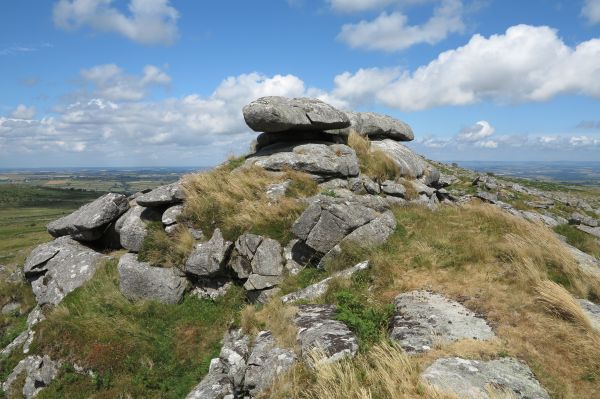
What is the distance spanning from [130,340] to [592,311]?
Answer: 13.4m

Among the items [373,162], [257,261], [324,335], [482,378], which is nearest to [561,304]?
[482,378]

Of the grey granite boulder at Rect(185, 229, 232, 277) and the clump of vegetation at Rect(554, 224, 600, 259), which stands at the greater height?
the grey granite boulder at Rect(185, 229, 232, 277)

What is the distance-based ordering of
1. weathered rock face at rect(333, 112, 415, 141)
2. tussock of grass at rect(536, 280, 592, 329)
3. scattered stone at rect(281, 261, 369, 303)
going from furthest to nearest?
weathered rock face at rect(333, 112, 415, 141) → scattered stone at rect(281, 261, 369, 303) → tussock of grass at rect(536, 280, 592, 329)

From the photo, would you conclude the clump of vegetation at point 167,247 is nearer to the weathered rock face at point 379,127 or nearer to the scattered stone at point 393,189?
the scattered stone at point 393,189

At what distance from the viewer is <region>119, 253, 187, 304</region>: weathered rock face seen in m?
15.4

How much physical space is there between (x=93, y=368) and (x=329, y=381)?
30.1 feet

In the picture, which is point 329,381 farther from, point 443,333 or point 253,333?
point 253,333

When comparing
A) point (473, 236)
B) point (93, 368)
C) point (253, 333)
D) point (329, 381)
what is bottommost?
point (93, 368)

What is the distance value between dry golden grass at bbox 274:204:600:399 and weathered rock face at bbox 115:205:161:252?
9.91 meters

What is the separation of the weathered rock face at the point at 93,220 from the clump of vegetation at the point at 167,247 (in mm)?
3625

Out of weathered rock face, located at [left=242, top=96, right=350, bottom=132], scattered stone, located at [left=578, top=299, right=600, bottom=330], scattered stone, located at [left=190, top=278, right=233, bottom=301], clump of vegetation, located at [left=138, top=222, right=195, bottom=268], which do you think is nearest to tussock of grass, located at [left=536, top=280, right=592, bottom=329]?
scattered stone, located at [left=578, top=299, right=600, bottom=330]

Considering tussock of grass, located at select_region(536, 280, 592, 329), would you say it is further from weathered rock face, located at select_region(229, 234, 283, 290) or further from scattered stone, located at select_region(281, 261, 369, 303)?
weathered rock face, located at select_region(229, 234, 283, 290)

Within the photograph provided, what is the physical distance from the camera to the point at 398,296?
1093cm

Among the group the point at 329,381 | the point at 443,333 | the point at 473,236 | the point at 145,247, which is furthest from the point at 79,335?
the point at 473,236
